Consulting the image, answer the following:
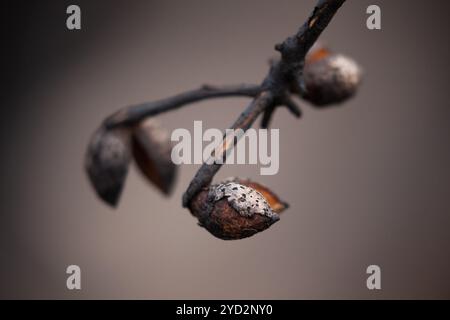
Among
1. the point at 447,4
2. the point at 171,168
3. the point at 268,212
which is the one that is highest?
the point at 447,4

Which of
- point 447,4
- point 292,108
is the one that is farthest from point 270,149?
point 447,4

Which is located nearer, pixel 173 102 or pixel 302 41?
pixel 302 41

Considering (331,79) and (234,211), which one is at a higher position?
(331,79)

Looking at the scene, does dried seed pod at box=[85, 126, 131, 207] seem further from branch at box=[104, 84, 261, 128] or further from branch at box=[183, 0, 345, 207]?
branch at box=[183, 0, 345, 207]

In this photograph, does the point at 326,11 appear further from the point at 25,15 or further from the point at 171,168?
the point at 25,15

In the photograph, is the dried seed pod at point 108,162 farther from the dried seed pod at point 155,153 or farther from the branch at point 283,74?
the branch at point 283,74

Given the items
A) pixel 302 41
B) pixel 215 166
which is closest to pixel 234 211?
pixel 215 166

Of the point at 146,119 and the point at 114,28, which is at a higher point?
the point at 114,28

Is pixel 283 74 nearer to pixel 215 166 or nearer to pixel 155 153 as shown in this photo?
pixel 215 166
